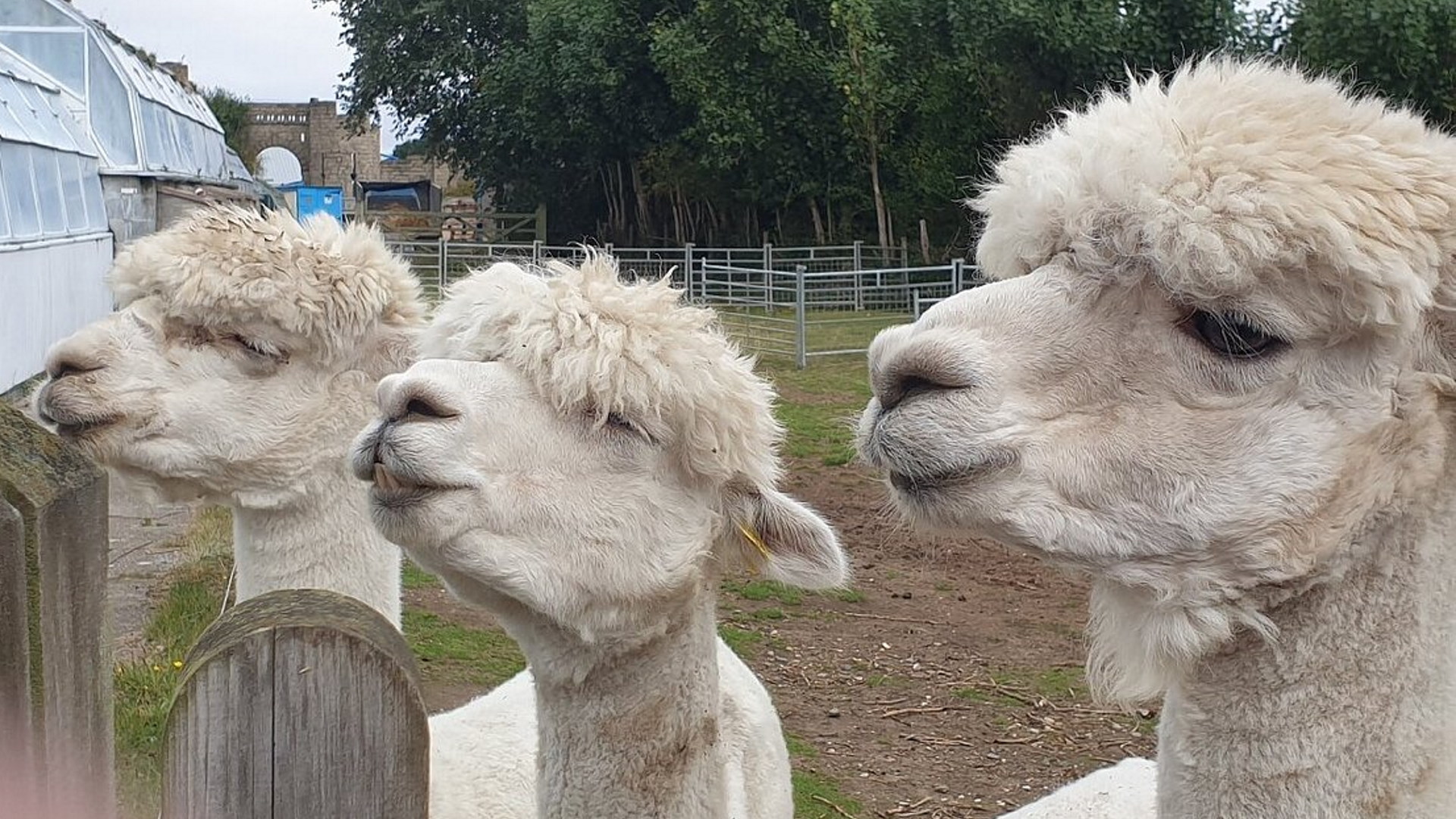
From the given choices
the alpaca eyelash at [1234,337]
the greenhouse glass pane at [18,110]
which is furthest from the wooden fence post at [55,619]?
the greenhouse glass pane at [18,110]

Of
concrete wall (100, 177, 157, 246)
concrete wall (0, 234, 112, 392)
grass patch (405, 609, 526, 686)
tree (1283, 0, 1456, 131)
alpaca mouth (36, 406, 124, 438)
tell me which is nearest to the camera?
alpaca mouth (36, 406, 124, 438)

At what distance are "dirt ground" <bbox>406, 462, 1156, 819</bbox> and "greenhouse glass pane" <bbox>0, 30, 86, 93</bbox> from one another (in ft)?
43.1

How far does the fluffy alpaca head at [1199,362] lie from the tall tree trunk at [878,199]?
2511cm

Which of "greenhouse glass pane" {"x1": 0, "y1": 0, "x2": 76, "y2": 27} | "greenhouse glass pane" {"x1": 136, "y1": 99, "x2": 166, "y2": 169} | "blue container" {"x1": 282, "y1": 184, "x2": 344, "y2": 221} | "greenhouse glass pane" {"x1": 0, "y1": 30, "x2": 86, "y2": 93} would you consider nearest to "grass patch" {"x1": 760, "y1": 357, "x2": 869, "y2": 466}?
"greenhouse glass pane" {"x1": 136, "y1": 99, "x2": 166, "y2": 169}

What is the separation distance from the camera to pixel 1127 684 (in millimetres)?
1942

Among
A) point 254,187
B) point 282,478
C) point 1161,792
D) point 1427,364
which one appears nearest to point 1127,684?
point 1161,792

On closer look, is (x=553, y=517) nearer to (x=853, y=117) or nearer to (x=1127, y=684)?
(x=1127, y=684)

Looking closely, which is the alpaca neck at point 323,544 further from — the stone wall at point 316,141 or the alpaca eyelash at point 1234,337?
the stone wall at point 316,141

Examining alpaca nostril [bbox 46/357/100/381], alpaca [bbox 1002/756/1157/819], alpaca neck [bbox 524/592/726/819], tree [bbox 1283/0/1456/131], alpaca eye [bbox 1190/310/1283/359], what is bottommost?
alpaca [bbox 1002/756/1157/819]

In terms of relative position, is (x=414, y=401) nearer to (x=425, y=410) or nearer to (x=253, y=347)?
(x=425, y=410)

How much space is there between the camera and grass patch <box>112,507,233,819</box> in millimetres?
3457

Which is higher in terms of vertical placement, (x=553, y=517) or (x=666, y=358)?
(x=666, y=358)

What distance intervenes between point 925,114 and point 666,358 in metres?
24.7

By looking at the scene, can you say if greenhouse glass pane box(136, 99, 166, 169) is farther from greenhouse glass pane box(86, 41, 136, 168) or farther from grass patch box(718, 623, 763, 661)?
grass patch box(718, 623, 763, 661)
